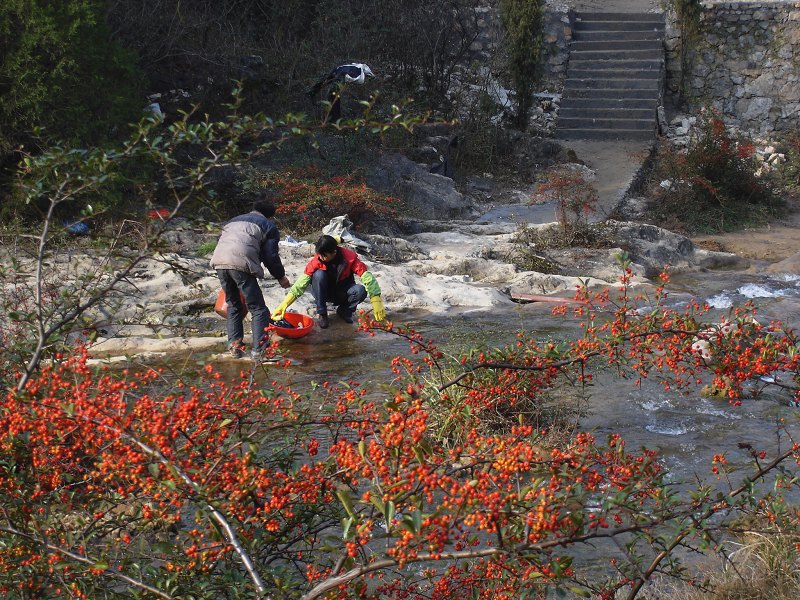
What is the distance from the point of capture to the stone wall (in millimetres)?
18266

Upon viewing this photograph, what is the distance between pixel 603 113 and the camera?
1811 centimetres

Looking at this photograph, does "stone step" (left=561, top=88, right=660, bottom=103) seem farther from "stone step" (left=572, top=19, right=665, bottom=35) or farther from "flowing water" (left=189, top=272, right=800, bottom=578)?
"flowing water" (left=189, top=272, right=800, bottom=578)

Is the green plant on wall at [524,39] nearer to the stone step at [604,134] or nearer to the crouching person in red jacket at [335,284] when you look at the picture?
the stone step at [604,134]

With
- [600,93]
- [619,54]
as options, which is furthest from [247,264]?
[619,54]

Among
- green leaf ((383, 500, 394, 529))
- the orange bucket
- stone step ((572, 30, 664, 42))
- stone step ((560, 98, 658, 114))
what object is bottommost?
the orange bucket

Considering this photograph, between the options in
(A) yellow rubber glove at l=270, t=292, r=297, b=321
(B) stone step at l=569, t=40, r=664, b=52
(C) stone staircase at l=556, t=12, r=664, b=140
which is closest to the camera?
(A) yellow rubber glove at l=270, t=292, r=297, b=321

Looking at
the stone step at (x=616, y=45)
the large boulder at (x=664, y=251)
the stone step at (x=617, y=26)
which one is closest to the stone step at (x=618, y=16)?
the stone step at (x=617, y=26)

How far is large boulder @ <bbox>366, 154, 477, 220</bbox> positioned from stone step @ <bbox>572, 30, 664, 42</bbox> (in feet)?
21.4

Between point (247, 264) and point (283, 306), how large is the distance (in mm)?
766

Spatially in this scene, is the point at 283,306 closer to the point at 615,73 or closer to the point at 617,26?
the point at 615,73

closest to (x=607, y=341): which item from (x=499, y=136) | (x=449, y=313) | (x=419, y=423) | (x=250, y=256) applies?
(x=419, y=423)

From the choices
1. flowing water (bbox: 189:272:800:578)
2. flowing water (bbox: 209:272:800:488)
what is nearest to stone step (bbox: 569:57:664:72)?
flowing water (bbox: 209:272:800:488)

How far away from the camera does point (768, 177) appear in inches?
592

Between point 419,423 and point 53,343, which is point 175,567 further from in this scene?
point 53,343
